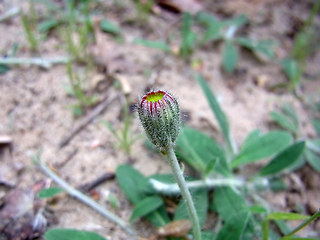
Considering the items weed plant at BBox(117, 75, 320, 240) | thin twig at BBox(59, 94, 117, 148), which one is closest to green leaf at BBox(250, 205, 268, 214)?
weed plant at BBox(117, 75, 320, 240)

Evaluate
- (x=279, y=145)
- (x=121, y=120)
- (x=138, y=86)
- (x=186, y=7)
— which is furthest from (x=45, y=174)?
(x=186, y=7)

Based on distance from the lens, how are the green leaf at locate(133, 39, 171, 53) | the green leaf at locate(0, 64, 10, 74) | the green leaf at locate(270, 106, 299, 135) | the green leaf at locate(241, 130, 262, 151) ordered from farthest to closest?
1. the green leaf at locate(133, 39, 171, 53)
2. the green leaf at locate(0, 64, 10, 74)
3. the green leaf at locate(270, 106, 299, 135)
4. the green leaf at locate(241, 130, 262, 151)

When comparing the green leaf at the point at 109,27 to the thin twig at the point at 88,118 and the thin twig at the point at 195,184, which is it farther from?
the thin twig at the point at 195,184

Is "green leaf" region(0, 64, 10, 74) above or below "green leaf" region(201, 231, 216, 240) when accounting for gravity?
above

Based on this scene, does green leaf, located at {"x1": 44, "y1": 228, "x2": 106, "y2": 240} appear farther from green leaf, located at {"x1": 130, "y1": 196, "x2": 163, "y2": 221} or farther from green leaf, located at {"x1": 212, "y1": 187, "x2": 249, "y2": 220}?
green leaf, located at {"x1": 212, "y1": 187, "x2": 249, "y2": 220}

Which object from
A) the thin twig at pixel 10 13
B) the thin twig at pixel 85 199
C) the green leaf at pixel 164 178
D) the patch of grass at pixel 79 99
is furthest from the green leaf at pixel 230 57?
the thin twig at pixel 10 13

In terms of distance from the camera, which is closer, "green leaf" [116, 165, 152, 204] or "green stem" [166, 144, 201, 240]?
"green stem" [166, 144, 201, 240]

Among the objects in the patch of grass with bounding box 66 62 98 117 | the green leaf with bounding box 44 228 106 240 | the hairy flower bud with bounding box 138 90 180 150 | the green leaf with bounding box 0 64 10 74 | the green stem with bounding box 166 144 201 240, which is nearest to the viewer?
the hairy flower bud with bounding box 138 90 180 150

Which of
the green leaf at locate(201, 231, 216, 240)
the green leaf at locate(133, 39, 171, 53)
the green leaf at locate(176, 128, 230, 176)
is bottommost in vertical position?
the green leaf at locate(201, 231, 216, 240)
